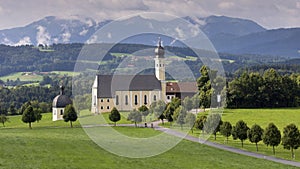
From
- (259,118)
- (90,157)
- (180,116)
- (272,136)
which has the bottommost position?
(90,157)

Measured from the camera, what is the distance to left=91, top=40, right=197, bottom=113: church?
4075 inches

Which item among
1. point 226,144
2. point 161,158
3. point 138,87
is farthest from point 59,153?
point 138,87

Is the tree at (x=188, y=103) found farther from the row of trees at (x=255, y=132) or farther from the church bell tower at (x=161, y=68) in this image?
the church bell tower at (x=161, y=68)

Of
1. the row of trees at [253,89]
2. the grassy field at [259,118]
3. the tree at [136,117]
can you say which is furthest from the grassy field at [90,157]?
the row of trees at [253,89]

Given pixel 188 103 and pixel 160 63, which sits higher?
pixel 160 63

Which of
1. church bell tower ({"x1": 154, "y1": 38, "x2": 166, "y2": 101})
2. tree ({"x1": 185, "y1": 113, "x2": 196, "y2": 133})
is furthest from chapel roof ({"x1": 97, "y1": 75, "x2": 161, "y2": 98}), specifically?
tree ({"x1": 185, "y1": 113, "x2": 196, "y2": 133})

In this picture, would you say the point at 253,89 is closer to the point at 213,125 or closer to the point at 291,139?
the point at 213,125

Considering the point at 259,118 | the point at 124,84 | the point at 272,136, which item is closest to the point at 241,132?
the point at 272,136

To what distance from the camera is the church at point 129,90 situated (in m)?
104

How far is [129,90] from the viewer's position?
107 metres

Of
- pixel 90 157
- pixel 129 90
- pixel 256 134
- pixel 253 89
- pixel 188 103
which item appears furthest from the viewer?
pixel 129 90

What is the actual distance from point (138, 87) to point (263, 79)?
26657mm

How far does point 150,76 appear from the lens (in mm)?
110062

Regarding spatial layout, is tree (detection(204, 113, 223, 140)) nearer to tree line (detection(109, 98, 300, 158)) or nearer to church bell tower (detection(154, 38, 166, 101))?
tree line (detection(109, 98, 300, 158))
